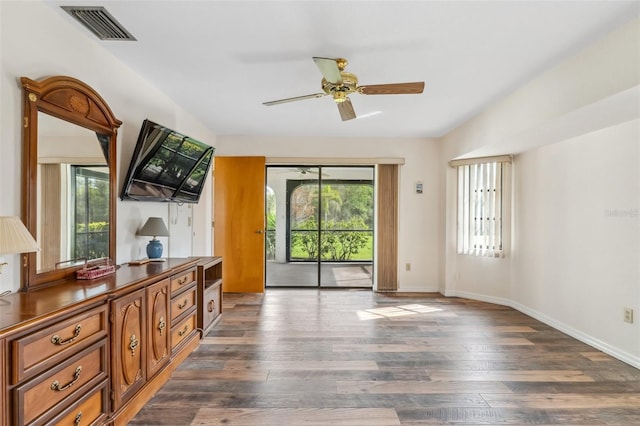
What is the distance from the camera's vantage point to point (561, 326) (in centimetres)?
337

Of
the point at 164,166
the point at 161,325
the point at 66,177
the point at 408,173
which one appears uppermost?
the point at 408,173

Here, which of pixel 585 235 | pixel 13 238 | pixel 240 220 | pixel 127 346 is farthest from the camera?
pixel 240 220

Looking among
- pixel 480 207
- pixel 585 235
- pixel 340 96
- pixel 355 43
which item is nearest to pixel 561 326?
pixel 585 235

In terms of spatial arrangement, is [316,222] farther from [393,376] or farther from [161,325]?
[161,325]

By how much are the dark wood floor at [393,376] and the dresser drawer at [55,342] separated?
2.50ft

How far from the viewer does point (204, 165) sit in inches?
142

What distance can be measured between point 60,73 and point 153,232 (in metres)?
1.30

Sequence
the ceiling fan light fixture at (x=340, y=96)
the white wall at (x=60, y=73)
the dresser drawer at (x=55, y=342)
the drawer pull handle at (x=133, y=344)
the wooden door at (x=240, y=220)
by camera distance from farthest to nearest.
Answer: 1. the wooden door at (x=240, y=220)
2. the ceiling fan light fixture at (x=340, y=96)
3. the drawer pull handle at (x=133, y=344)
4. the white wall at (x=60, y=73)
5. the dresser drawer at (x=55, y=342)

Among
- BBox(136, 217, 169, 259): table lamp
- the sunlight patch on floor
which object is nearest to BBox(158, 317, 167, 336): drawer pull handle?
BBox(136, 217, 169, 259): table lamp

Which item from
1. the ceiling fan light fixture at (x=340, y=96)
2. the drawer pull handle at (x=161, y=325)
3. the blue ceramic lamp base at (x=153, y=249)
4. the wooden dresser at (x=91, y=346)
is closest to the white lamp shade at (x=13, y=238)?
the wooden dresser at (x=91, y=346)

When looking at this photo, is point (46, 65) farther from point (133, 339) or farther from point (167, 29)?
point (133, 339)

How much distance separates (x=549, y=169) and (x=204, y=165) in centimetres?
399

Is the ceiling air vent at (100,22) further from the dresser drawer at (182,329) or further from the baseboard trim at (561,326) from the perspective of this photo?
the baseboard trim at (561,326)

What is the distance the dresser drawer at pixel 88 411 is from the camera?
4.64ft
